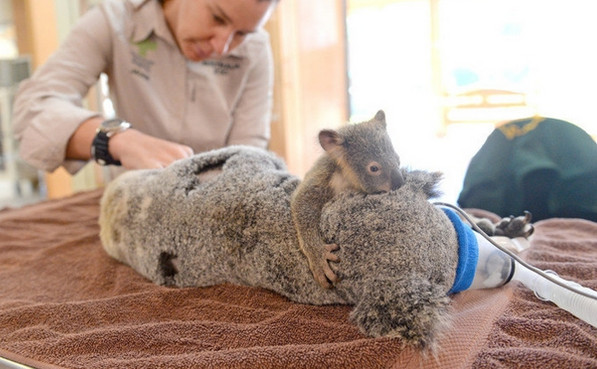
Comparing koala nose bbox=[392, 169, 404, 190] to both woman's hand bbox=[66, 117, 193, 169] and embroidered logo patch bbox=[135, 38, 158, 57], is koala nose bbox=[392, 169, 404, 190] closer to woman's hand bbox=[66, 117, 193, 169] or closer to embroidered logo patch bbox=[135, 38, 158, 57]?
woman's hand bbox=[66, 117, 193, 169]

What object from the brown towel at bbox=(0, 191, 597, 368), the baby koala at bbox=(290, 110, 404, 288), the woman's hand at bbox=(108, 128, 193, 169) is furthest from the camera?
the woman's hand at bbox=(108, 128, 193, 169)

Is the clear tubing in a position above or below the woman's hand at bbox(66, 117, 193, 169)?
below

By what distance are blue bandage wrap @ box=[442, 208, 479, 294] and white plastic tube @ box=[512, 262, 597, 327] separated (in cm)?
15

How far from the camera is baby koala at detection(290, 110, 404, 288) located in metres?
0.77

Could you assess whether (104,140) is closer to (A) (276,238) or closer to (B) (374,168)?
(A) (276,238)

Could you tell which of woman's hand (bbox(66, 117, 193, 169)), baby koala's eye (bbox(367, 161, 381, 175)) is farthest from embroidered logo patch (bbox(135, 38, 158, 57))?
baby koala's eye (bbox(367, 161, 381, 175))

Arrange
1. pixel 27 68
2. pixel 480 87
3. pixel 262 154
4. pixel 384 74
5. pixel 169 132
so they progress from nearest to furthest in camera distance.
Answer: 1. pixel 262 154
2. pixel 169 132
3. pixel 480 87
4. pixel 384 74
5. pixel 27 68

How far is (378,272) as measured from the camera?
71cm

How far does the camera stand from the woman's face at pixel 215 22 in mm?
1365

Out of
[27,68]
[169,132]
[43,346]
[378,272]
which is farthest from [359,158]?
[27,68]

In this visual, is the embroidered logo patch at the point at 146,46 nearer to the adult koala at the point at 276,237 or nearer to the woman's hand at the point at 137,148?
the woman's hand at the point at 137,148

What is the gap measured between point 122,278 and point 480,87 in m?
2.58

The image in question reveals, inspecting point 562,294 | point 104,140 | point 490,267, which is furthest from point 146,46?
point 562,294

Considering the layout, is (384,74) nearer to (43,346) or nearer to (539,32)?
(539,32)
